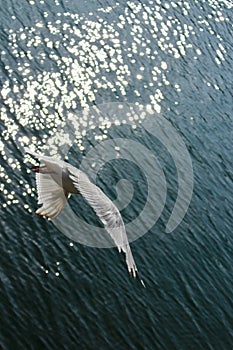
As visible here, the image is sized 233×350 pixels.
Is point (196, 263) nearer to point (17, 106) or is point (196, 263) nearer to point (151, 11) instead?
point (17, 106)

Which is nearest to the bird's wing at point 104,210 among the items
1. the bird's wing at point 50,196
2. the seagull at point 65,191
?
the seagull at point 65,191

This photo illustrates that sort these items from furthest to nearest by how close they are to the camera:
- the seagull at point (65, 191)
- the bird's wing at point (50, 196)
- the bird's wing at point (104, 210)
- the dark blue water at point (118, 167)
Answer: the dark blue water at point (118, 167) → the bird's wing at point (50, 196) → the seagull at point (65, 191) → the bird's wing at point (104, 210)

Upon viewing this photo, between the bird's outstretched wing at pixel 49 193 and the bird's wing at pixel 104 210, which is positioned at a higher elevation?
the bird's outstretched wing at pixel 49 193

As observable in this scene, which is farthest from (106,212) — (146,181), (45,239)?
(146,181)

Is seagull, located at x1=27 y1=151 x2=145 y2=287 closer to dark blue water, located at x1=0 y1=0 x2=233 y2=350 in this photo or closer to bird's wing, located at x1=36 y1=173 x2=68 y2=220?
bird's wing, located at x1=36 y1=173 x2=68 y2=220

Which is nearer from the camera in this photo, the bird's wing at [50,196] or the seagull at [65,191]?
the seagull at [65,191]

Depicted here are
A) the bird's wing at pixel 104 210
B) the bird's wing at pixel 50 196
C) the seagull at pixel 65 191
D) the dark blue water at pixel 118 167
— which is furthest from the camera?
the dark blue water at pixel 118 167

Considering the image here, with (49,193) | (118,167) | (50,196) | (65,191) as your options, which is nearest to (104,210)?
(65,191)

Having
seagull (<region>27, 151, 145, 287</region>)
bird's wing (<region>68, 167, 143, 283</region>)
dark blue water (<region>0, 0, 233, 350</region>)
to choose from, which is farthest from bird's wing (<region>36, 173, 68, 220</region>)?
dark blue water (<region>0, 0, 233, 350</region>)

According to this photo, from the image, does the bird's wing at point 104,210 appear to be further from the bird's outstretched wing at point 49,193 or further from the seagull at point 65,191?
the bird's outstretched wing at point 49,193
